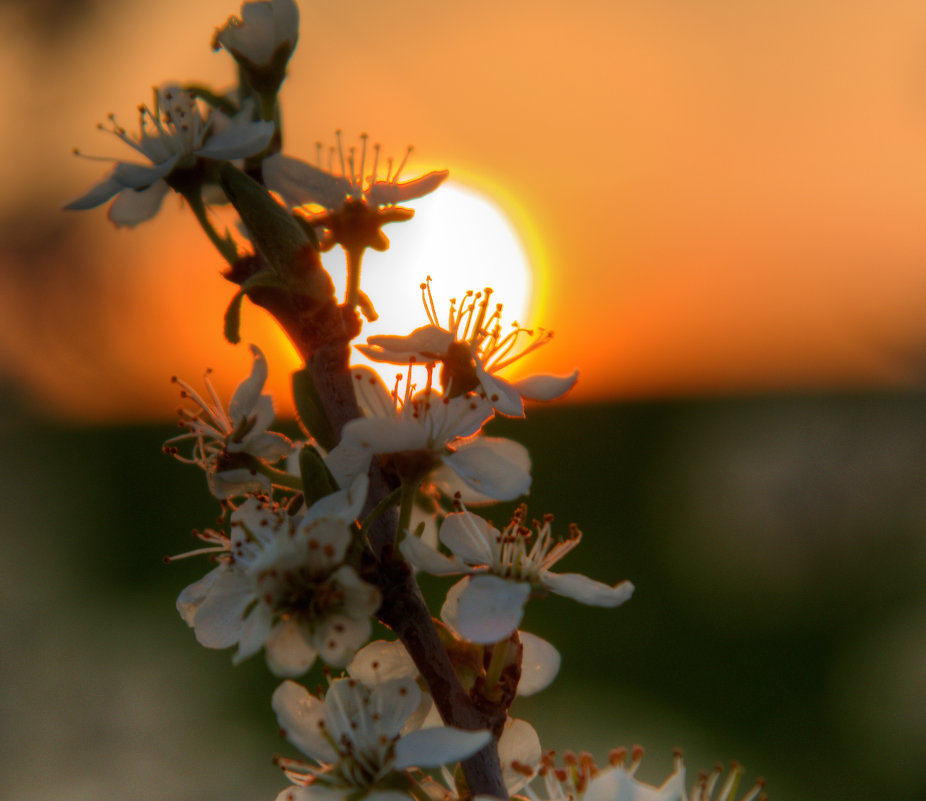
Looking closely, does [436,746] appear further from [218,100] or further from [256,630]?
[218,100]

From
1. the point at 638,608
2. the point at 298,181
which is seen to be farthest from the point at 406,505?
the point at 638,608

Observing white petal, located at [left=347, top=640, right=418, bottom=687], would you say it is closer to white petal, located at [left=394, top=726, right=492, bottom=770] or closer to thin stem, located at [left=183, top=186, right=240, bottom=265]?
white petal, located at [left=394, top=726, right=492, bottom=770]

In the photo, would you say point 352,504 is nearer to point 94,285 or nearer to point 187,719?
point 187,719

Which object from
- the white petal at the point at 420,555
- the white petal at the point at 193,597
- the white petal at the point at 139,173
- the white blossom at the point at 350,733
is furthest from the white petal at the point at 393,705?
the white petal at the point at 139,173

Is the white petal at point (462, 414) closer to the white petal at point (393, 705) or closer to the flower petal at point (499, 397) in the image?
the flower petal at point (499, 397)

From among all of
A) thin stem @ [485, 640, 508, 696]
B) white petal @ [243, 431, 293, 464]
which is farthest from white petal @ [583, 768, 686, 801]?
white petal @ [243, 431, 293, 464]
